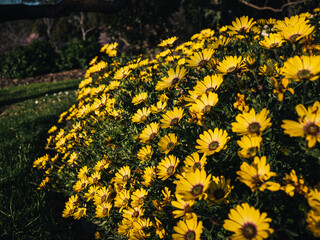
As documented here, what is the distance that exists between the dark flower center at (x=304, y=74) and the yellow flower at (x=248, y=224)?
2.04 feet

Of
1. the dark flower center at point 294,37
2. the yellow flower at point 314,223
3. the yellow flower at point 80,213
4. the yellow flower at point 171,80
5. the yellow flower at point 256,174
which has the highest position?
the dark flower center at point 294,37

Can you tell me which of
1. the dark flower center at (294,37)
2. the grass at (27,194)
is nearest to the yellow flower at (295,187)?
the dark flower center at (294,37)

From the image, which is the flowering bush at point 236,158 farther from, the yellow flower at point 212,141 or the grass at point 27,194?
the grass at point 27,194

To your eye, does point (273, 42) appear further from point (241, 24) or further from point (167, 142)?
point (167, 142)

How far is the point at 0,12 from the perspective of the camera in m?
5.47

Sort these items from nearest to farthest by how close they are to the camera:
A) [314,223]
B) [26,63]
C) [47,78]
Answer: [314,223], [47,78], [26,63]

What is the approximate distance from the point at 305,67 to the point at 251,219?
0.74 m

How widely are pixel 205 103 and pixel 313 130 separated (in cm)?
53

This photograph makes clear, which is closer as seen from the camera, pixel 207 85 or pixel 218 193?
pixel 218 193

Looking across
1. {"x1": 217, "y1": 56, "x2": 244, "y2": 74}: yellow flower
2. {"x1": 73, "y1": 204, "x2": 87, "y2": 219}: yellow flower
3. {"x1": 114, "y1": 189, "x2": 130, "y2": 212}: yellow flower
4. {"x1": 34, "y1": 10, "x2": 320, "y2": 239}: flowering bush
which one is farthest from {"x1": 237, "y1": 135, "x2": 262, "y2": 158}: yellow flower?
{"x1": 73, "y1": 204, "x2": 87, "y2": 219}: yellow flower

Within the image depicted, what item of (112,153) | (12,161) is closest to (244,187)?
(112,153)

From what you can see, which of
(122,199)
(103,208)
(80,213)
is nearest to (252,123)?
(122,199)

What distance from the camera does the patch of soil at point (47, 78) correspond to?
37.7ft

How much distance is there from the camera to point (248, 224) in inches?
36.9
